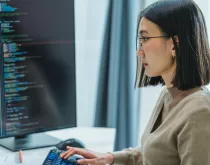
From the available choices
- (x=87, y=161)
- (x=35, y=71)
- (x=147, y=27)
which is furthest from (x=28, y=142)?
(x=147, y=27)

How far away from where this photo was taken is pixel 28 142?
1.82 m

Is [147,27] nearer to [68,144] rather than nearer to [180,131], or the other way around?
[180,131]

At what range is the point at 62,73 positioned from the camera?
1852 mm

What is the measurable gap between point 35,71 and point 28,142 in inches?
12.6

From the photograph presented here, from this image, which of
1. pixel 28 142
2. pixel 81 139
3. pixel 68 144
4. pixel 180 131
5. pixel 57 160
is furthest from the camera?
pixel 81 139

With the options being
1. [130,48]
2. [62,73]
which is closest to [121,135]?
[130,48]

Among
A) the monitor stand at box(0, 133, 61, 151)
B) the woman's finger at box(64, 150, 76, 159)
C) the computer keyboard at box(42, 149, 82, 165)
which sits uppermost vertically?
the woman's finger at box(64, 150, 76, 159)

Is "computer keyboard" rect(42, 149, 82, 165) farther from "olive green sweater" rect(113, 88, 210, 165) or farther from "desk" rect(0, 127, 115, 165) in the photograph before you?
"olive green sweater" rect(113, 88, 210, 165)

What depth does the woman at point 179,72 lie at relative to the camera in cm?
117

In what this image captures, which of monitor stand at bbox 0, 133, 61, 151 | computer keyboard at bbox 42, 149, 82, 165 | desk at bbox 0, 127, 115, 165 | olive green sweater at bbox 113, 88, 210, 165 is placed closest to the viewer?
olive green sweater at bbox 113, 88, 210, 165

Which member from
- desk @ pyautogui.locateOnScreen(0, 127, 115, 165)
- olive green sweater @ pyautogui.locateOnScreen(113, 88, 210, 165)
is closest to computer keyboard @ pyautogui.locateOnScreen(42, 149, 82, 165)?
desk @ pyautogui.locateOnScreen(0, 127, 115, 165)

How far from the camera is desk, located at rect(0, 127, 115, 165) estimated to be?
164 cm

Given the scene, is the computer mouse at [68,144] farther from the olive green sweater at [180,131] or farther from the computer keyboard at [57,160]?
the olive green sweater at [180,131]

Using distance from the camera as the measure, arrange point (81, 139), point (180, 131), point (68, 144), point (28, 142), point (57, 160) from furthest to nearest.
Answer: point (81, 139) → point (28, 142) → point (68, 144) → point (57, 160) → point (180, 131)
